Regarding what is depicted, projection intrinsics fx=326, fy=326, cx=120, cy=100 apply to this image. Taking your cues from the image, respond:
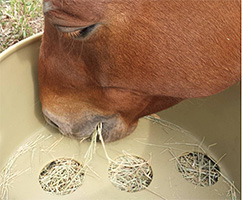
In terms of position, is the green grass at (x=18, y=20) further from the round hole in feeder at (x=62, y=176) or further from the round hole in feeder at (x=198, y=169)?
the round hole in feeder at (x=198, y=169)

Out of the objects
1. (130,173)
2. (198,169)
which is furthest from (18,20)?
(198,169)

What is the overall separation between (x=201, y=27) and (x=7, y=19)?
1159mm

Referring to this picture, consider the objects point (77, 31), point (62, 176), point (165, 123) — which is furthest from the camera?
point (165, 123)

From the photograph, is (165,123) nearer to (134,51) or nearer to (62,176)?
(62,176)

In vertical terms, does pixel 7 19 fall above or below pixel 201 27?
below

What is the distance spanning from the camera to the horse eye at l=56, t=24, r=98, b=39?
0.79 metres

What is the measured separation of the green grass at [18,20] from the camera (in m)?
1.55

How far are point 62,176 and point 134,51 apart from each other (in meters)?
0.72

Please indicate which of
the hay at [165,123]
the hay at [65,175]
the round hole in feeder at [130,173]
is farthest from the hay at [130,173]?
the hay at [165,123]

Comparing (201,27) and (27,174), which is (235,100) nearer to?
(201,27)

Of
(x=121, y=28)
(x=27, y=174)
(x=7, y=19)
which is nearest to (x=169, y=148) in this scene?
(x=27, y=174)

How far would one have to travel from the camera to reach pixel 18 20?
1.61 meters

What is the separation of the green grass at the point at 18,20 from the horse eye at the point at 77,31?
782 mm

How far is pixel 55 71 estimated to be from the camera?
1.03m
